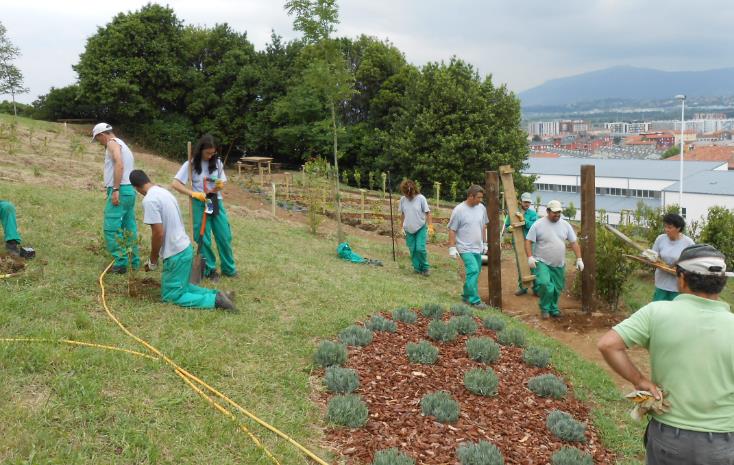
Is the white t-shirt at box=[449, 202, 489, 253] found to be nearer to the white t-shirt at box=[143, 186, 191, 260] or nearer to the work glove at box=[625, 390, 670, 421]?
the white t-shirt at box=[143, 186, 191, 260]

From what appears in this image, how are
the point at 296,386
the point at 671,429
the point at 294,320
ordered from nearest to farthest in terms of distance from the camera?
the point at 671,429 < the point at 296,386 < the point at 294,320

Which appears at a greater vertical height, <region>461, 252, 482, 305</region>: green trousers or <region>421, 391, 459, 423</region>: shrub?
<region>461, 252, 482, 305</region>: green trousers

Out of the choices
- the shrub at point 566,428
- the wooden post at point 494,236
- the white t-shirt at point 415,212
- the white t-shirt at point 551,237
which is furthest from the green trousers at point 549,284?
the shrub at point 566,428

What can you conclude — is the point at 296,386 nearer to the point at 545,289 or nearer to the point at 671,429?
the point at 671,429

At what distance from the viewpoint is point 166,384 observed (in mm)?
4383

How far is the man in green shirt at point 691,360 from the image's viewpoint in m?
2.77

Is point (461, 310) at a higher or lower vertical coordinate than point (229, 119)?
lower

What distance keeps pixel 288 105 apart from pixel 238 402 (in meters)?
27.8

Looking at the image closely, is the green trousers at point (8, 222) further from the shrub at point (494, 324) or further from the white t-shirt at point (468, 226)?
the shrub at point (494, 324)

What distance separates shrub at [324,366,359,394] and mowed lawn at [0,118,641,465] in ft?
0.42

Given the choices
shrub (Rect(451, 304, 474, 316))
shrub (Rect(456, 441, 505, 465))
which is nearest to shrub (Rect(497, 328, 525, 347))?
shrub (Rect(451, 304, 474, 316))

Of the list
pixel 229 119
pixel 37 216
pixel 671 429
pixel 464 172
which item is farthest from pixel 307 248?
pixel 229 119

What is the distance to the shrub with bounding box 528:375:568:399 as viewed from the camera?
211 inches

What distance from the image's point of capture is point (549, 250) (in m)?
8.08
